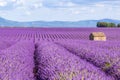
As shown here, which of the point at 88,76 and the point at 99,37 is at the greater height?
the point at 88,76

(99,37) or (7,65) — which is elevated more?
(7,65)

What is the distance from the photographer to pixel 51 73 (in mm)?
4902

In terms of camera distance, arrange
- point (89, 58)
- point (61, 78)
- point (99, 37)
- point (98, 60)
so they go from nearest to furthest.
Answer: point (61, 78), point (98, 60), point (89, 58), point (99, 37)

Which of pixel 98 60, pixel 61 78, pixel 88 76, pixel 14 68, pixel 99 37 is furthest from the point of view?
pixel 99 37

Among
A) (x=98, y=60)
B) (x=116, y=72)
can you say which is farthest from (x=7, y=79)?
(x=98, y=60)

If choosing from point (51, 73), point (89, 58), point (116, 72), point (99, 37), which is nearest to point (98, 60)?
point (89, 58)

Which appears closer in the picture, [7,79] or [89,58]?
[7,79]

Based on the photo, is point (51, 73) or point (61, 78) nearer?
point (61, 78)

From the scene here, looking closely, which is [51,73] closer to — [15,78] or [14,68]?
[15,78]

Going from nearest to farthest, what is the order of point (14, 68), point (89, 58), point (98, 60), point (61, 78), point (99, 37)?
point (61, 78)
point (14, 68)
point (98, 60)
point (89, 58)
point (99, 37)

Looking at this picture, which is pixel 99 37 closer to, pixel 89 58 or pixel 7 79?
pixel 89 58

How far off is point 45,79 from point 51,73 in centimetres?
11

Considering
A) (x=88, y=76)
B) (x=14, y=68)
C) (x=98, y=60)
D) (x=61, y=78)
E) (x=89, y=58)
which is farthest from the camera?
(x=89, y=58)

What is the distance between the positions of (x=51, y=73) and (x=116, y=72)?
1.42 m
